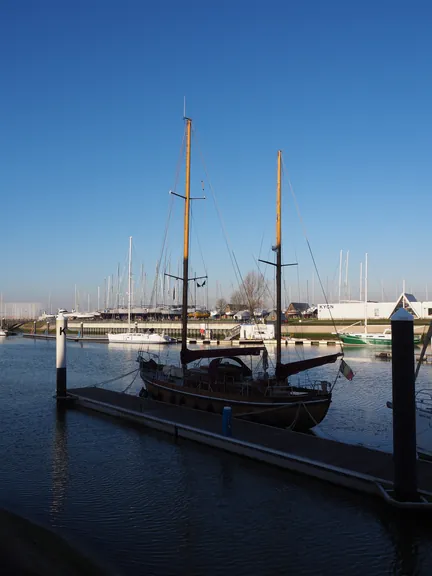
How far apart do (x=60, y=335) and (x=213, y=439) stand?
1491 cm

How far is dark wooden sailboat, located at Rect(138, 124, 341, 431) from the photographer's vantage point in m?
24.1

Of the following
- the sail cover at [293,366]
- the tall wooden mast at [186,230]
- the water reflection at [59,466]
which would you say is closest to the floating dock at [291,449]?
the water reflection at [59,466]

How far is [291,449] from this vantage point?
63.3 feet

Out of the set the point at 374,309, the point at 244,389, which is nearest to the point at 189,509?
the point at 244,389

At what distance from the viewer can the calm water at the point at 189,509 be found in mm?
12469

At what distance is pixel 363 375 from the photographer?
5131 centimetres

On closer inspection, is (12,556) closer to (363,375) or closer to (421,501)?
(421,501)

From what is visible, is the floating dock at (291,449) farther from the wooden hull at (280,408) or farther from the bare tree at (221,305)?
the bare tree at (221,305)

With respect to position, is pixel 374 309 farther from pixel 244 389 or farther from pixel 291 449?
pixel 291 449

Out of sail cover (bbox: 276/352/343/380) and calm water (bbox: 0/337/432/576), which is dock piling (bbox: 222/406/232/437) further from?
sail cover (bbox: 276/352/343/380)

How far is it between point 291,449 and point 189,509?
5161 mm

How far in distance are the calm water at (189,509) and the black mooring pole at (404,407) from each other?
1.28 m

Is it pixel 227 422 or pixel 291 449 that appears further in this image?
pixel 227 422

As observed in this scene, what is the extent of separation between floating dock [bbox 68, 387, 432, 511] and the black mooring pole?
686 mm
